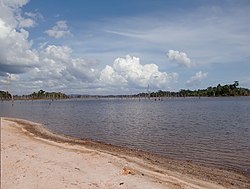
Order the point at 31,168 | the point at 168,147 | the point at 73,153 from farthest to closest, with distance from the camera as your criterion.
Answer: the point at 168,147 → the point at 73,153 → the point at 31,168

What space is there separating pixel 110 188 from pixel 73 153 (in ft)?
25.0

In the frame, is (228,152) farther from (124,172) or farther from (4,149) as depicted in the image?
(4,149)

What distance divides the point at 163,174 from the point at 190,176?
1.39 meters

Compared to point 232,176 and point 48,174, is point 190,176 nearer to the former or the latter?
point 232,176

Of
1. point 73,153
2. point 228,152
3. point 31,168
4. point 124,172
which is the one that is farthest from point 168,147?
point 31,168

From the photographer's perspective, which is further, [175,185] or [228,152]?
[228,152]

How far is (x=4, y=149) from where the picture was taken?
19016mm

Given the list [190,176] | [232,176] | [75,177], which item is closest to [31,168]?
[75,177]

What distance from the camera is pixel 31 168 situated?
13.7 metres

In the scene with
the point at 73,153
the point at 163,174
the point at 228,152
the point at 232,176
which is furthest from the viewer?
the point at 228,152

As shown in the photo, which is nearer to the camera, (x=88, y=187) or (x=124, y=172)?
(x=88, y=187)

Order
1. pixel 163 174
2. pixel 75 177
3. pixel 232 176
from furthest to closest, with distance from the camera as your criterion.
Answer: pixel 232 176 → pixel 163 174 → pixel 75 177

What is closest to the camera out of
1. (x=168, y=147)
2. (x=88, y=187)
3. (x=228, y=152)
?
(x=88, y=187)

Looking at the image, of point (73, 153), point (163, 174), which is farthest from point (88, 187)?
point (73, 153)
